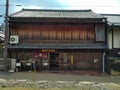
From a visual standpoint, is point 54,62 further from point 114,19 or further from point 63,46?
point 114,19

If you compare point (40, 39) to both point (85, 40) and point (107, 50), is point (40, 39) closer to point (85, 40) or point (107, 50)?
point (85, 40)

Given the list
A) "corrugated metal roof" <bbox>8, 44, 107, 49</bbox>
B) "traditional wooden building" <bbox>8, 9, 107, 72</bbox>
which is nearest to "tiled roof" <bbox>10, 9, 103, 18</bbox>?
"traditional wooden building" <bbox>8, 9, 107, 72</bbox>

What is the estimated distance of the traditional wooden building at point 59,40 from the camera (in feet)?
141

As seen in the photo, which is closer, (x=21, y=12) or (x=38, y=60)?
(x=38, y=60)

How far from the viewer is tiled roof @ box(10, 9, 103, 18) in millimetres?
44469

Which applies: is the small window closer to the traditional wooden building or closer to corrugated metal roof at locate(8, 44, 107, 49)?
the traditional wooden building

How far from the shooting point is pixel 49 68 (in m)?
43.5

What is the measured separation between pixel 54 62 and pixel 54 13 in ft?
25.0

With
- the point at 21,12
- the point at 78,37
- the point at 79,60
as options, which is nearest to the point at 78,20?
the point at 78,37

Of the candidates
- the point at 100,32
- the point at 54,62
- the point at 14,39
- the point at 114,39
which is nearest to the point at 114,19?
the point at 100,32

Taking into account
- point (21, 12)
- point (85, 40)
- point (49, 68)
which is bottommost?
point (49, 68)

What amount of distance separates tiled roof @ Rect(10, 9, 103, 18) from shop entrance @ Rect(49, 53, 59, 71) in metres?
5.01

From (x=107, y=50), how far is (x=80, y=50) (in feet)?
10.9

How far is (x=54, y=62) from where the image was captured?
43.7 m
